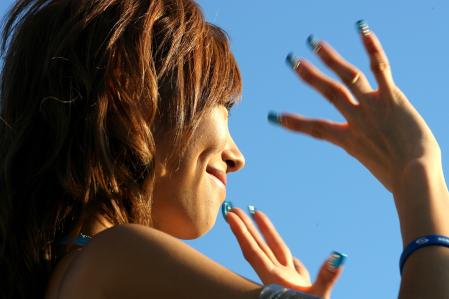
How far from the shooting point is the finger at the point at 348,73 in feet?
13.1

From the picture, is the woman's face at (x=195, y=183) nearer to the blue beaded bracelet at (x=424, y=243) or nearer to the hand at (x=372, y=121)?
the hand at (x=372, y=121)

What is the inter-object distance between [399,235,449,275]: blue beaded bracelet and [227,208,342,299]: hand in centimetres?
87

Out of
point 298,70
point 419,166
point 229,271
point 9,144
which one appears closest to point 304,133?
point 298,70

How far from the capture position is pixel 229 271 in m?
3.55

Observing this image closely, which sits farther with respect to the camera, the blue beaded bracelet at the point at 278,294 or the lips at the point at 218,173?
the lips at the point at 218,173

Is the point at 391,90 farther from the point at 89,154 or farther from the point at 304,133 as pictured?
the point at 89,154

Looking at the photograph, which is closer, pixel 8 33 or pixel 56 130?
pixel 56 130

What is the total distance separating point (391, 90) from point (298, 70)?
1.22 feet

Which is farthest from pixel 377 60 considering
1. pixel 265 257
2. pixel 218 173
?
pixel 265 257

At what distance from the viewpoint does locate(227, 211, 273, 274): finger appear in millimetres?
4672

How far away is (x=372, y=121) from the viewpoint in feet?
13.0

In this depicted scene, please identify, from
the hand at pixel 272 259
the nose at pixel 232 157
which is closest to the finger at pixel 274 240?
the hand at pixel 272 259

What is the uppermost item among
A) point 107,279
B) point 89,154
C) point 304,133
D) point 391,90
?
point 391,90

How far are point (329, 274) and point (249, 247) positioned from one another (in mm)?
426
